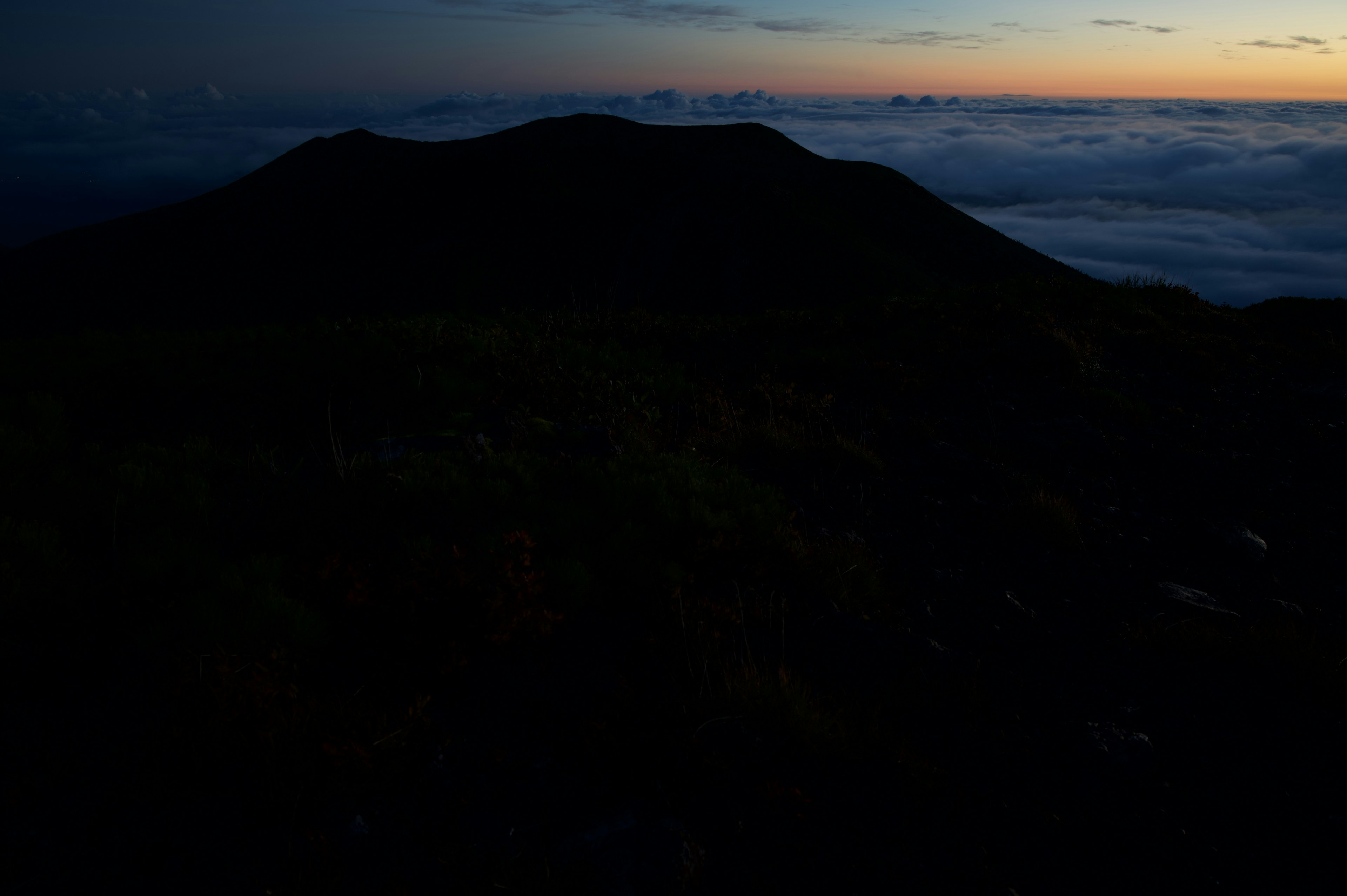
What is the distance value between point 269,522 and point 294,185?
168m

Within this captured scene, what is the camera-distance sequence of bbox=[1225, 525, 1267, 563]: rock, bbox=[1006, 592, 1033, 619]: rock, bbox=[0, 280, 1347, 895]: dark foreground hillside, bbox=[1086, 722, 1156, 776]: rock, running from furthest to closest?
bbox=[1225, 525, 1267, 563]: rock → bbox=[1006, 592, 1033, 619]: rock → bbox=[1086, 722, 1156, 776]: rock → bbox=[0, 280, 1347, 895]: dark foreground hillside

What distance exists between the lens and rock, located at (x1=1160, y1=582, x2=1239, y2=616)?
4.66m

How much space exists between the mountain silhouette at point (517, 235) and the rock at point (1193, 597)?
9463cm

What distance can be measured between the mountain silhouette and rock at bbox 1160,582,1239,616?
94.6 m

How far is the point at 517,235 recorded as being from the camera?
131m

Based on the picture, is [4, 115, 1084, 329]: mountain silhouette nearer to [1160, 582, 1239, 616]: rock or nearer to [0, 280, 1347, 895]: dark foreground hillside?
[0, 280, 1347, 895]: dark foreground hillside

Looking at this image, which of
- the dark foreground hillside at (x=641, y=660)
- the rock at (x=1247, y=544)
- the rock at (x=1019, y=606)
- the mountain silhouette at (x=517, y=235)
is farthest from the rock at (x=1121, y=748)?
the mountain silhouette at (x=517, y=235)

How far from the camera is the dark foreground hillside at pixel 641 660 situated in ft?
8.87

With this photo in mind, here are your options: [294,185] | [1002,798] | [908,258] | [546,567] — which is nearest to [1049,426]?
[1002,798]

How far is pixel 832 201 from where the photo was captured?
120 m

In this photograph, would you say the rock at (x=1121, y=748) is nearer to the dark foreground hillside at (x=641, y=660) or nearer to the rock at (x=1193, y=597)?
the dark foreground hillside at (x=641, y=660)

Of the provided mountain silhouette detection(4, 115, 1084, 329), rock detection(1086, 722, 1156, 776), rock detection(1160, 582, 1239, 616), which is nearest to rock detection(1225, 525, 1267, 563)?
rock detection(1160, 582, 1239, 616)

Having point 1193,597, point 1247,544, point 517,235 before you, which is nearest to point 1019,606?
point 1193,597

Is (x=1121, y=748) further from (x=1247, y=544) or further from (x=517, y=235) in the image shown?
(x=517, y=235)
